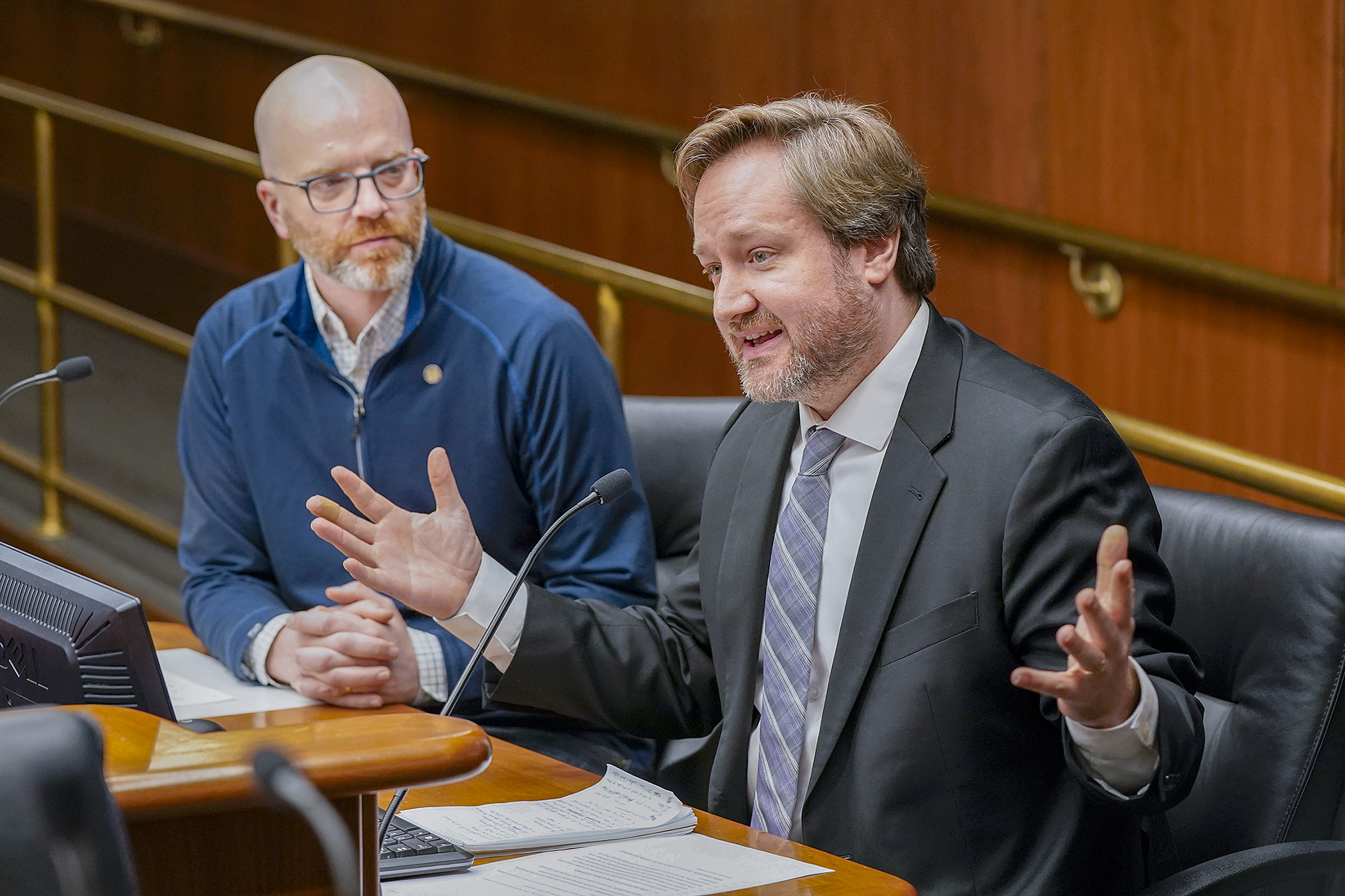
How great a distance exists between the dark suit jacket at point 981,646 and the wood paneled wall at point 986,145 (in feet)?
5.67

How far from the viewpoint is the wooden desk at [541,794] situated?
50.5 inches

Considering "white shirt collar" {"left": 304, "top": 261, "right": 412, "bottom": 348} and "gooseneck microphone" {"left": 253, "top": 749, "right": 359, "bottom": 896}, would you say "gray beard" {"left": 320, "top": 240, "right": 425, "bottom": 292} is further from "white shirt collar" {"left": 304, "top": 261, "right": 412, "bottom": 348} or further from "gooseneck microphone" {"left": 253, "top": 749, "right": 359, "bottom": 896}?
"gooseneck microphone" {"left": 253, "top": 749, "right": 359, "bottom": 896}

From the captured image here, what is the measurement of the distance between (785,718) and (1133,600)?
0.38 meters

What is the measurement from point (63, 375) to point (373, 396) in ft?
1.33

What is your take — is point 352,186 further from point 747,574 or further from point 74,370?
point 747,574

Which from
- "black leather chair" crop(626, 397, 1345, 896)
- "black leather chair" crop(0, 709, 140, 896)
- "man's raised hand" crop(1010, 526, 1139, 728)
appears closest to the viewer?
"black leather chair" crop(0, 709, 140, 896)

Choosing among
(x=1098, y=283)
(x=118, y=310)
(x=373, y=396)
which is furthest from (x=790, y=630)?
(x=118, y=310)

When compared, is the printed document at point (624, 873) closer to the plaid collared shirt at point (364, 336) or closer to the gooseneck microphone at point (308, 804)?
the gooseneck microphone at point (308, 804)

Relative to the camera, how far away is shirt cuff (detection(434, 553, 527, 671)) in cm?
168

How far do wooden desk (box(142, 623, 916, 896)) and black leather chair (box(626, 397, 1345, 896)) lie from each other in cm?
30

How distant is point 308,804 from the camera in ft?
2.18

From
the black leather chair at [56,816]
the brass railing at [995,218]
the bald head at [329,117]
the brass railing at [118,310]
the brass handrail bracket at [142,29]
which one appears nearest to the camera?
Result: the black leather chair at [56,816]

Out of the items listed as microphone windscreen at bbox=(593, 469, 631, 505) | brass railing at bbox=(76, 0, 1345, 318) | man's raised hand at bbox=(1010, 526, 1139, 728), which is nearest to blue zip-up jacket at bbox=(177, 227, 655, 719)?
microphone windscreen at bbox=(593, 469, 631, 505)

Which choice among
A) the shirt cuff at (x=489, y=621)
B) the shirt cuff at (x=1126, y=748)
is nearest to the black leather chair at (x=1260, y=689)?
the shirt cuff at (x=1126, y=748)
